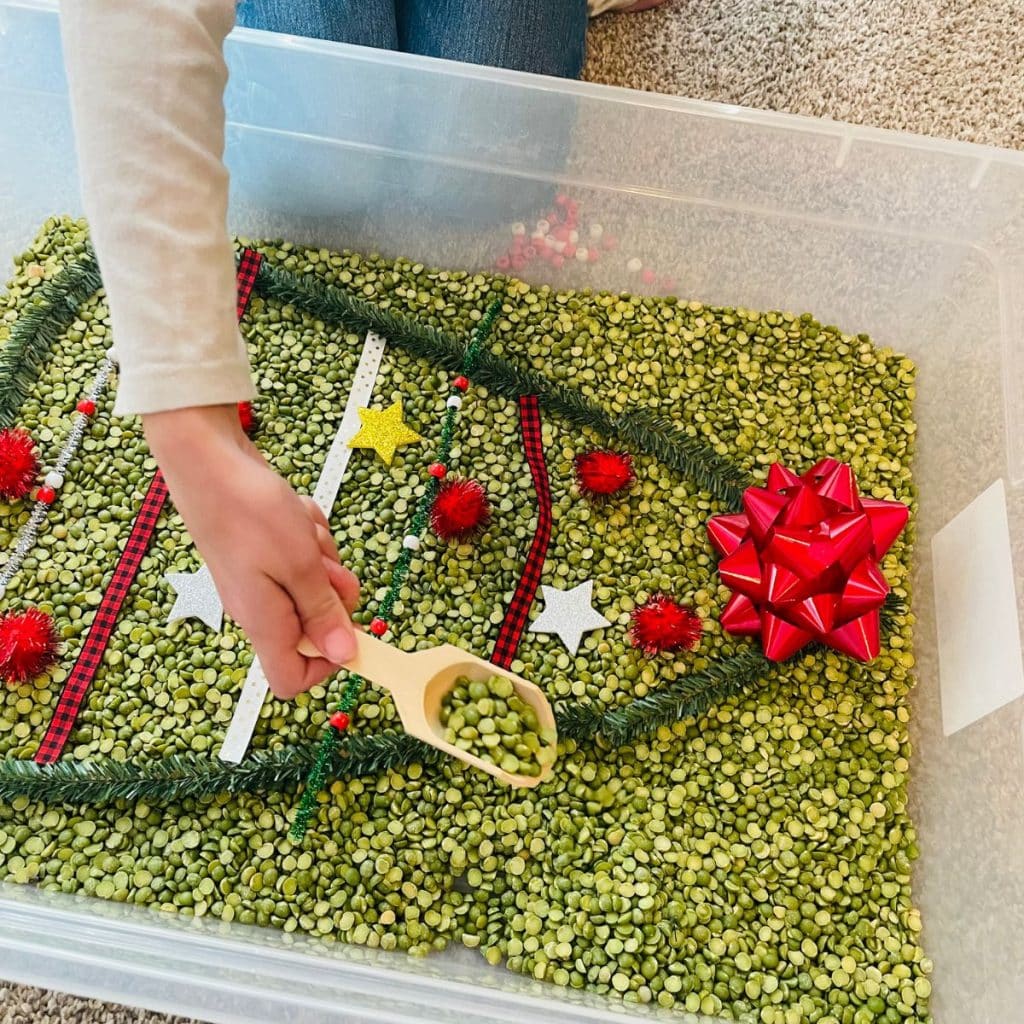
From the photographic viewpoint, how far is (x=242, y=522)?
1.88ft

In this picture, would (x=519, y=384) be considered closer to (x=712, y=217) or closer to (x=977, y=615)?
(x=712, y=217)

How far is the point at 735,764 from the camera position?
0.94 meters

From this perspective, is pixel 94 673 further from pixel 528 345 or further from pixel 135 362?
pixel 528 345

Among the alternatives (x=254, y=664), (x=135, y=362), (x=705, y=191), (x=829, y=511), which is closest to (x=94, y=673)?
(x=254, y=664)

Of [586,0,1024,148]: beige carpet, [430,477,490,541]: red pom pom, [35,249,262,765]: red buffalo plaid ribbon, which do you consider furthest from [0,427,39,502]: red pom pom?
[586,0,1024,148]: beige carpet

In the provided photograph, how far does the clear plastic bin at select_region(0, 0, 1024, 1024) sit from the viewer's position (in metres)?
0.85

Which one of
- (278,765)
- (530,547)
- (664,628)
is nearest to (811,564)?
(664,628)

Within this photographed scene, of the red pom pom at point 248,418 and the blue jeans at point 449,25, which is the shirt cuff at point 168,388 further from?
the blue jeans at point 449,25

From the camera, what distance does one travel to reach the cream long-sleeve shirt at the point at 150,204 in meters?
0.56

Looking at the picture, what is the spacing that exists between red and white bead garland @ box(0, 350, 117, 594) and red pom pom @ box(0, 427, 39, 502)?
17mm

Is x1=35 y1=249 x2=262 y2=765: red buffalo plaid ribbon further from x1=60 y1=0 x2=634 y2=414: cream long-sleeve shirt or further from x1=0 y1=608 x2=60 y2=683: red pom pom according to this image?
x1=60 y1=0 x2=634 y2=414: cream long-sleeve shirt

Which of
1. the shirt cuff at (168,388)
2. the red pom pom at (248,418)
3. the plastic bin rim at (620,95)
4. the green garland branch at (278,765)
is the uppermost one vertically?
the plastic bin rim at (620,95)

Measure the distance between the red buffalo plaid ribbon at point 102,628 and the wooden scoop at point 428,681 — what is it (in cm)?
32

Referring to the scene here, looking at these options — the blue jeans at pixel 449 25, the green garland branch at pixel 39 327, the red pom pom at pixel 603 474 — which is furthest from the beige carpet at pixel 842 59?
the green garland branch at pixel 39 327
